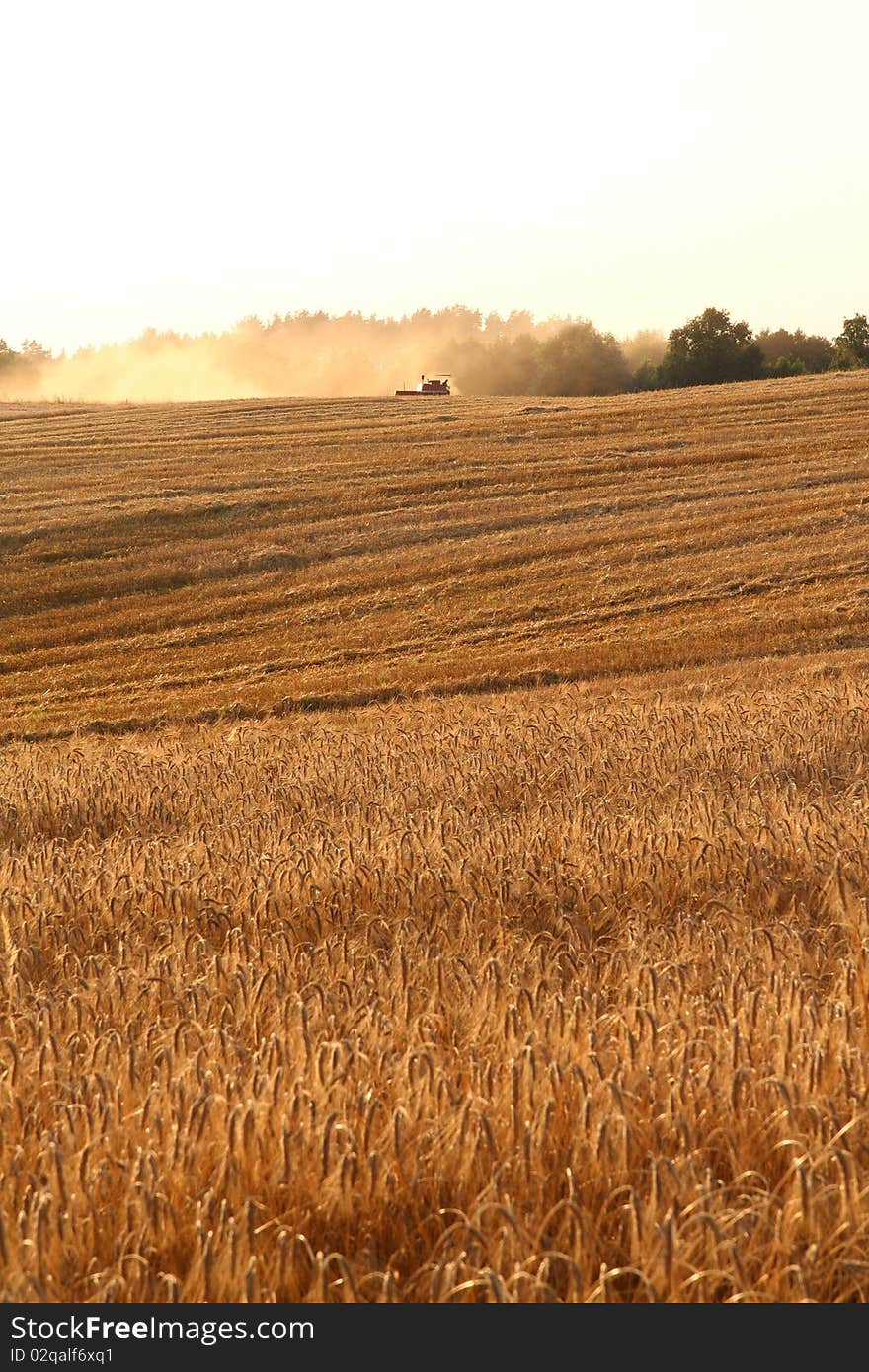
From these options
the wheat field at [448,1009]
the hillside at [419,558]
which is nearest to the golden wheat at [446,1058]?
the wheat field at [448,1009]

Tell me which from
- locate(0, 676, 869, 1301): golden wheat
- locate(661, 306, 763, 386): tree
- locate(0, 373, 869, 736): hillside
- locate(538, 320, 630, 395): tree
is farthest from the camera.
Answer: locate(538, 320, 630, 395): tree

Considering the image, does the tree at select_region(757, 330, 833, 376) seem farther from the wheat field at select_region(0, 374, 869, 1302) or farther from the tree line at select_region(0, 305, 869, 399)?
the wheat field at select_region(0, 374, 869, 1302)

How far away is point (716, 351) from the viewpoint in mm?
69062

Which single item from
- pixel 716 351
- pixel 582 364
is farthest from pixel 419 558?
pixel 582 364

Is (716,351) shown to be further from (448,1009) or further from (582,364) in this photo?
(448,1009)

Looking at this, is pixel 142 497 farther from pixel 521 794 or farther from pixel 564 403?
pixel 521 794

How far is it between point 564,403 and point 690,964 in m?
48.0

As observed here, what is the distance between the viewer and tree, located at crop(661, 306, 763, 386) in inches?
2714

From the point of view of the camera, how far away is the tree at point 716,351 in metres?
68.9

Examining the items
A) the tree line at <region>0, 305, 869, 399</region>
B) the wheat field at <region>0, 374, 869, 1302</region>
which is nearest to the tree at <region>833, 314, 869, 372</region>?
the tree line at <region>0, 305, 869, 399</region>

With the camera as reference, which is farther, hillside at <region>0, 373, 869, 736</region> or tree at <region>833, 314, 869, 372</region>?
tree at <region>833, 314, 869, 372</region>

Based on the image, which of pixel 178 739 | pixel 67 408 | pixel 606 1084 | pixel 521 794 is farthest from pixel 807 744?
pixel 67 408

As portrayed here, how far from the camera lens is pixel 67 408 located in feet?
188

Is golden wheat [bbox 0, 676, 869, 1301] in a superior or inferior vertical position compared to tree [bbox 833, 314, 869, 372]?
inferior
